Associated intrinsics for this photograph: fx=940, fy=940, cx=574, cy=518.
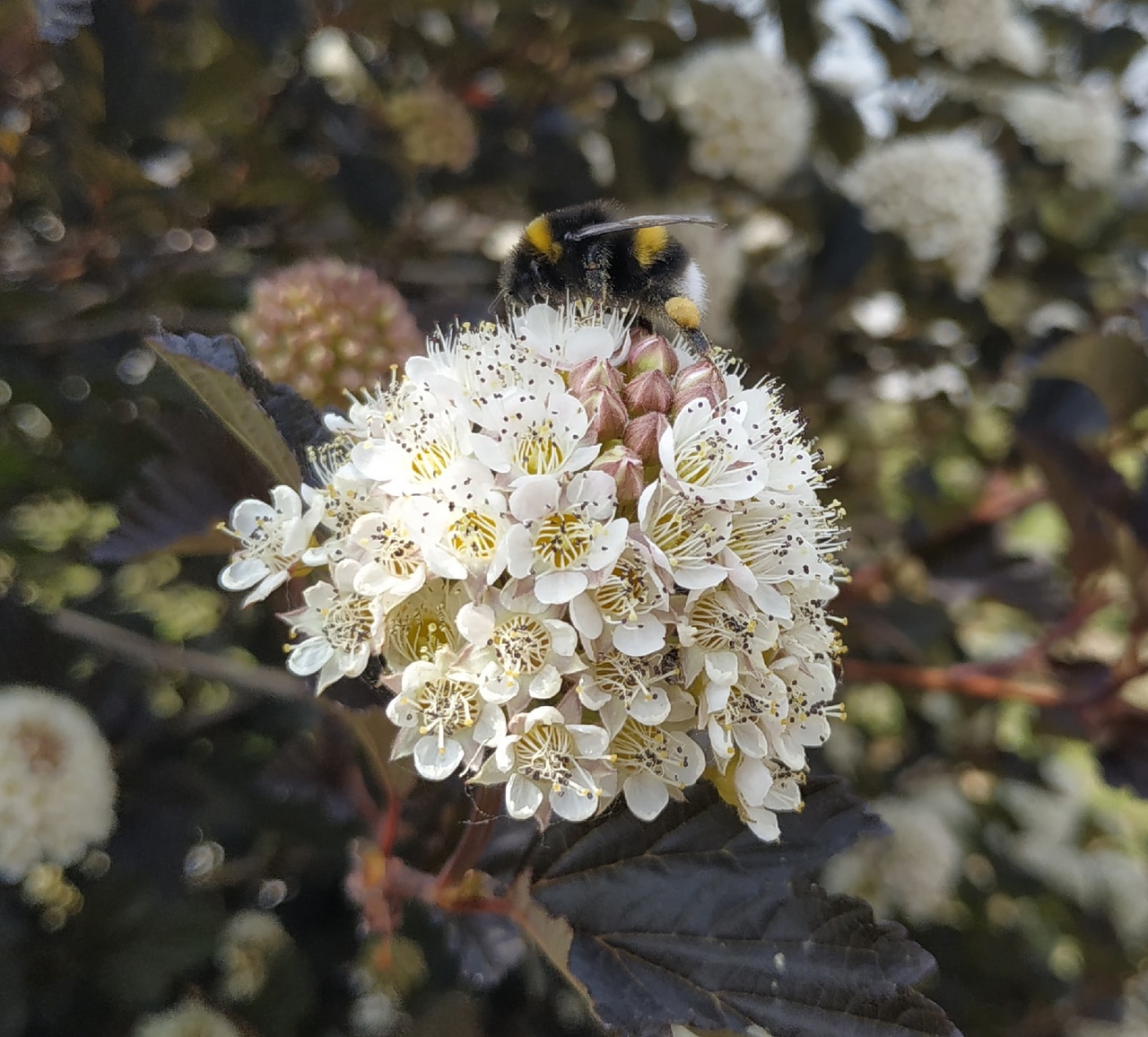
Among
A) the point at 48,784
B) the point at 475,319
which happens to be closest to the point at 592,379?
the point at 475,319

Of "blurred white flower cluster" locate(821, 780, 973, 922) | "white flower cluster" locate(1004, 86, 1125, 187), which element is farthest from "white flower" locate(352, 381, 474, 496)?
"white flower cluster" locate(1004, 86, 1125, 187)

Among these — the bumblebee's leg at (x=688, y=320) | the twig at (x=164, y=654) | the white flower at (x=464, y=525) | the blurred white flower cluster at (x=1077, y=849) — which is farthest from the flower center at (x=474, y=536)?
the blurred white flower cluster at (x=1077, y=849)

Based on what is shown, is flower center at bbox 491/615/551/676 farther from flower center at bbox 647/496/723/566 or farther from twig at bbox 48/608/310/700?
twig at bbox 48/608/310/700

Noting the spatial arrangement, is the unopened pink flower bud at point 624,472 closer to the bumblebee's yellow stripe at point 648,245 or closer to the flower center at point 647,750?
the flower center at point 647,750

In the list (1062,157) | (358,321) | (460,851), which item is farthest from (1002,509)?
(460,851)

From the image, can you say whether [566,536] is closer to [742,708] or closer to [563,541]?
[563,541]

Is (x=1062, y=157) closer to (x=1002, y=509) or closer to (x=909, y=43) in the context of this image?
(x=909, y=43)
